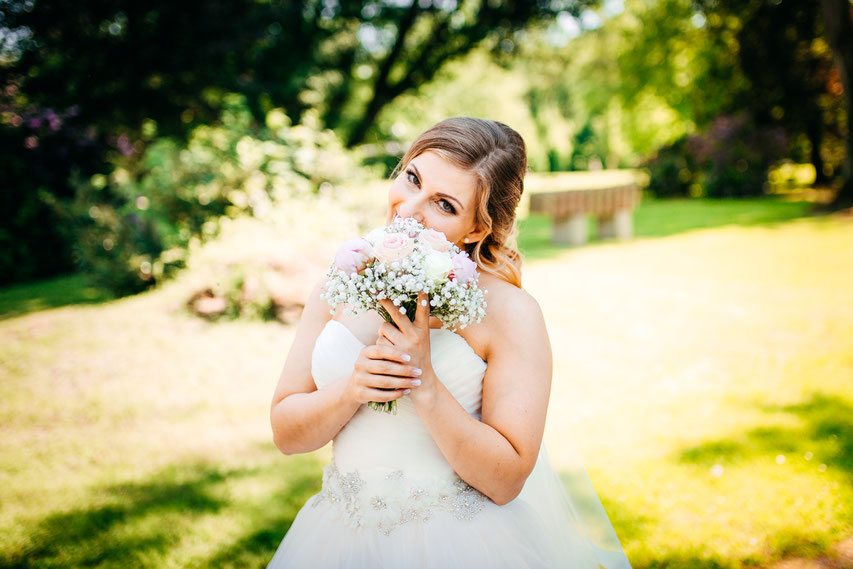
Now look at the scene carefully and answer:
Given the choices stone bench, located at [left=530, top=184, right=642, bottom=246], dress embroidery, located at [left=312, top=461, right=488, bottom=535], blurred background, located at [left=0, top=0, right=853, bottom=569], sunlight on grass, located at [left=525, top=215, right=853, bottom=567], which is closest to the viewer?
dress embroidery, located at [left=312, top=461, right=488, bottom=535]

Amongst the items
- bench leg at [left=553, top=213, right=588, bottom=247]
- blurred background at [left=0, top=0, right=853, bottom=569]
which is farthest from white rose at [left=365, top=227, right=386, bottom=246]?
bench leg at [left=553, top=213, right=588, bottom=247]

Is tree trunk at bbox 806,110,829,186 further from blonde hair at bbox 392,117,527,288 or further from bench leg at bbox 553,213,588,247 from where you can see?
blonde hair at bbox 392,117,527,288

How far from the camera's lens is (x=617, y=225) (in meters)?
13.1

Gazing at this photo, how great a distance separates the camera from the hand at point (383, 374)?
1594 millimetres

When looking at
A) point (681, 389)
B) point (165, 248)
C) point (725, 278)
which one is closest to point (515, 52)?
point (725, 278)

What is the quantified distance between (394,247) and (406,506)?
0.98 m

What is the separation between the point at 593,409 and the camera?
4.84 meters

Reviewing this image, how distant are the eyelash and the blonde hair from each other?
10 centimetres

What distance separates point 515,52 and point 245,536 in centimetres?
1541

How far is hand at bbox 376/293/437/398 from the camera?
1611 mm

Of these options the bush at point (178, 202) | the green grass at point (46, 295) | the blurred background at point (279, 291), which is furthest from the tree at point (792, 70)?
the green grass at point (46, 295)

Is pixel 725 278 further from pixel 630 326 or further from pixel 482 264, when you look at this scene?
pixel 482 264

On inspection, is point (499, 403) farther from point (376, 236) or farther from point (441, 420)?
point (376, 236)

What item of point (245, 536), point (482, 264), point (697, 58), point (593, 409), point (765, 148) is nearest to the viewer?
point (482, 264)
